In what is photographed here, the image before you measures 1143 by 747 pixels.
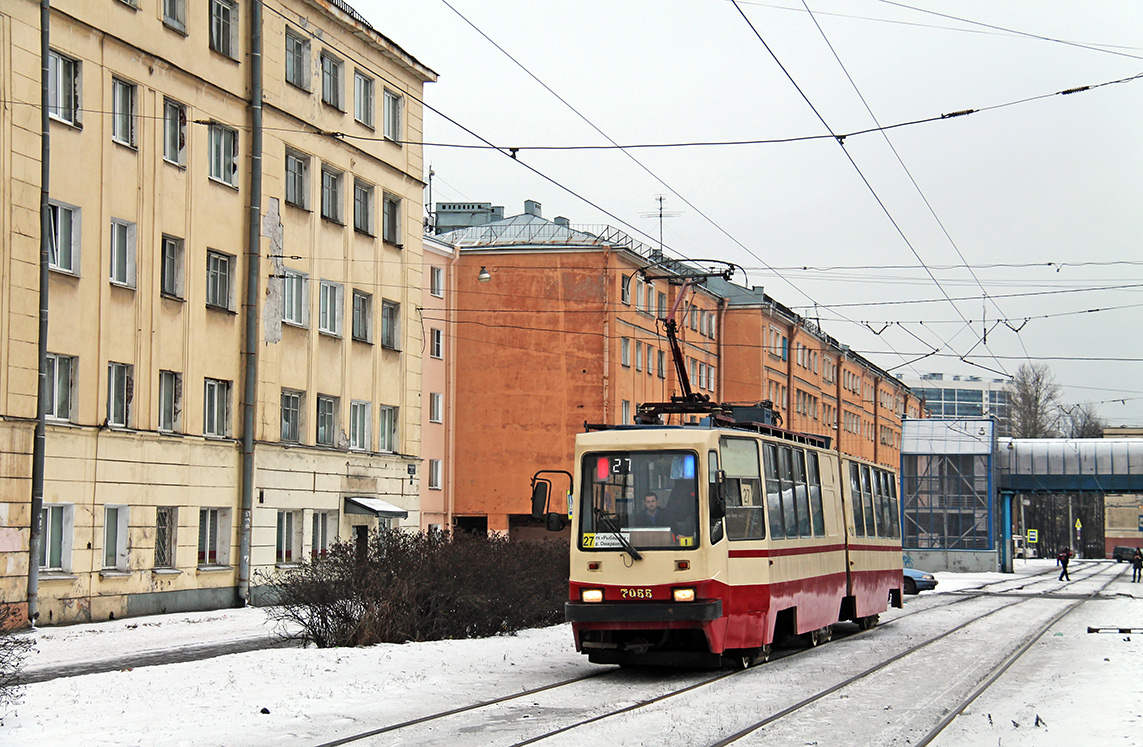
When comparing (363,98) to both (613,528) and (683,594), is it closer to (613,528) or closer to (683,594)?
(613,528)

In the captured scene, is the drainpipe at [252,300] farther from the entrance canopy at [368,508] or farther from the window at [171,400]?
the entrance canopy at [368,508]

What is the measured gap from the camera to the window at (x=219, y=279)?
93.0 feet

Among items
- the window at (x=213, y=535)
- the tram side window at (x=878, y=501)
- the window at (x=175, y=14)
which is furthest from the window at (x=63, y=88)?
the tram side window at (x=878, y=501)

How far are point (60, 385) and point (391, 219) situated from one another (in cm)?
Answer: 1415

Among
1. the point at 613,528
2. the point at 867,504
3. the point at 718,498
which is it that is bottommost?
the point at 613,528

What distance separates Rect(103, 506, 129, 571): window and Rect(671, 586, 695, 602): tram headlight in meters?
13.8

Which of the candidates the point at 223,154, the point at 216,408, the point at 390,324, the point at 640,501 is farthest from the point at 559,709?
the point at 390,324

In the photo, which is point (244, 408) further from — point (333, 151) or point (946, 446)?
point (946, 446)

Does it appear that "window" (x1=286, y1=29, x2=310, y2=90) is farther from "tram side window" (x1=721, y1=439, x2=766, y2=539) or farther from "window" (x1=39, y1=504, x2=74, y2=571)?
"tram side window" (x1=721, y1=439, x2=766, y2=539)

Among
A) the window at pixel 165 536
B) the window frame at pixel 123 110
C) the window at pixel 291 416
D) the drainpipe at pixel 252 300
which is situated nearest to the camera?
the window frame at pixel 123 110

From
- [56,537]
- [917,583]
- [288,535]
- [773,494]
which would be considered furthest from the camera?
[917,583]

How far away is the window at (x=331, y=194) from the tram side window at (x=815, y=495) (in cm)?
1734

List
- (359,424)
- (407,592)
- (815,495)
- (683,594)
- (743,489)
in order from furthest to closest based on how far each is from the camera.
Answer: (359,424) < (815,495) < (407,592) < (743,489) < (683,594)

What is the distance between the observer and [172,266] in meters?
27.1
